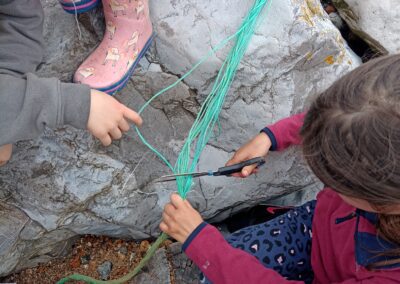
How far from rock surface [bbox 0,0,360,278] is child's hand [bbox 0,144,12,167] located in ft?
0.29

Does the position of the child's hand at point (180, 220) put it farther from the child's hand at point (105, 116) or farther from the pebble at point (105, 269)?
the pebble at point (105, 269)

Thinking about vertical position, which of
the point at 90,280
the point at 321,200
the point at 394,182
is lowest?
the point at 90,280

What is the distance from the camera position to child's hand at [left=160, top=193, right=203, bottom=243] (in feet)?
4.24

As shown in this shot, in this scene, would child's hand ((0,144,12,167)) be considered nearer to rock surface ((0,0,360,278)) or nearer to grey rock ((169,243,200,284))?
rock surface ((0,0,360,278))

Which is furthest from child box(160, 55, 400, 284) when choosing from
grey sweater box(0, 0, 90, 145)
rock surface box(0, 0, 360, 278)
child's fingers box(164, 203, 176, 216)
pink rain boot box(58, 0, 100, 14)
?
pink rain boot box(58, 0, 100, 14)

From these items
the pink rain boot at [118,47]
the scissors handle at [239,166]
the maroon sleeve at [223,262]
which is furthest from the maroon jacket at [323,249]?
the pink rain boot at [118,47]

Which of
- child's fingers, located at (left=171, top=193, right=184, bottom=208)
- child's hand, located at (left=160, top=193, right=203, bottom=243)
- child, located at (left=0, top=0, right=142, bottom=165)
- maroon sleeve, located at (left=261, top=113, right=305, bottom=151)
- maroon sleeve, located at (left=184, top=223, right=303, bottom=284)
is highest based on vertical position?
child, located at (left=0, top=0, right=142, bottom=165)

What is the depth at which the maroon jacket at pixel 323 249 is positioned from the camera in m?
1.16

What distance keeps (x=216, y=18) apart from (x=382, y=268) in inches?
31.7

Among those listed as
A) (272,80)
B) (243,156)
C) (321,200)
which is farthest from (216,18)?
(321,200)

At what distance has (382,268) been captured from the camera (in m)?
1.10

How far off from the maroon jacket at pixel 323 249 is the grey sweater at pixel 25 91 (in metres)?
0.44

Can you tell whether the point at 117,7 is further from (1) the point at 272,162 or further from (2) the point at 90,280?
(2) the point at 90,280

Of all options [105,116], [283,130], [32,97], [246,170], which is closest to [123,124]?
[105,116]
